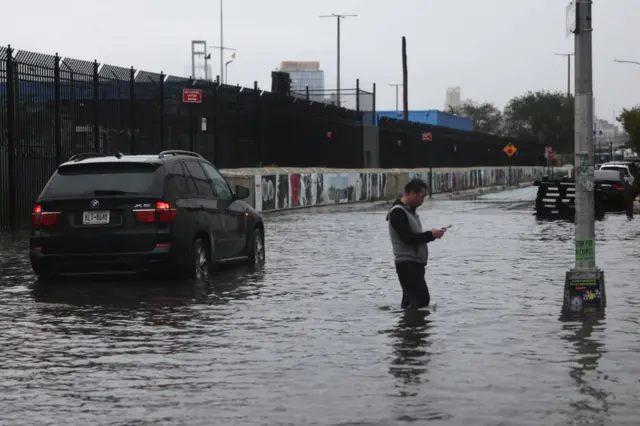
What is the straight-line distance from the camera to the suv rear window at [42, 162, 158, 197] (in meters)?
15.9

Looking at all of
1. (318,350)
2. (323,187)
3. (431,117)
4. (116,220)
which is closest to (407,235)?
(318,350)

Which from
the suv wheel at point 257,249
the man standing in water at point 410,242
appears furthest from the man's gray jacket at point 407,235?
the suv wheel at point 257,249

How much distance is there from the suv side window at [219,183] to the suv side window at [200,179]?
0.69 ft

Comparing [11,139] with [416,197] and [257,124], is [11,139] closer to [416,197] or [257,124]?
[416,197]

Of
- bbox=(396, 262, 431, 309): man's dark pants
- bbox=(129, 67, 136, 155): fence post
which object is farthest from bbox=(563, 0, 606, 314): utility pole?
bbox=(129, 67, 136, 155): fence post

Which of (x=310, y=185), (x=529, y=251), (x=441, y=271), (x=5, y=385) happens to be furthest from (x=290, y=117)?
(x=5, y=385)

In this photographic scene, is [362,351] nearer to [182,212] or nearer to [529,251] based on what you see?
[182,212]

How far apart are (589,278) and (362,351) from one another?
3.44 meters

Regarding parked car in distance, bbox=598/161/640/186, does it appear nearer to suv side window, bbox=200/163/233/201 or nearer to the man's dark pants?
suv side window, bbox=200/163/233/201

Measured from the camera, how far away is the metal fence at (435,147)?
226 ft

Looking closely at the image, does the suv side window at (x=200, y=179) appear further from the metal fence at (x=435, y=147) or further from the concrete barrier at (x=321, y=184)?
the metal fence at (x=435, y=147)

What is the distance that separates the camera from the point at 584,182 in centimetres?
1325

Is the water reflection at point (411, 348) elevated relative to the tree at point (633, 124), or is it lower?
lower

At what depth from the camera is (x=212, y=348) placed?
1073cm
